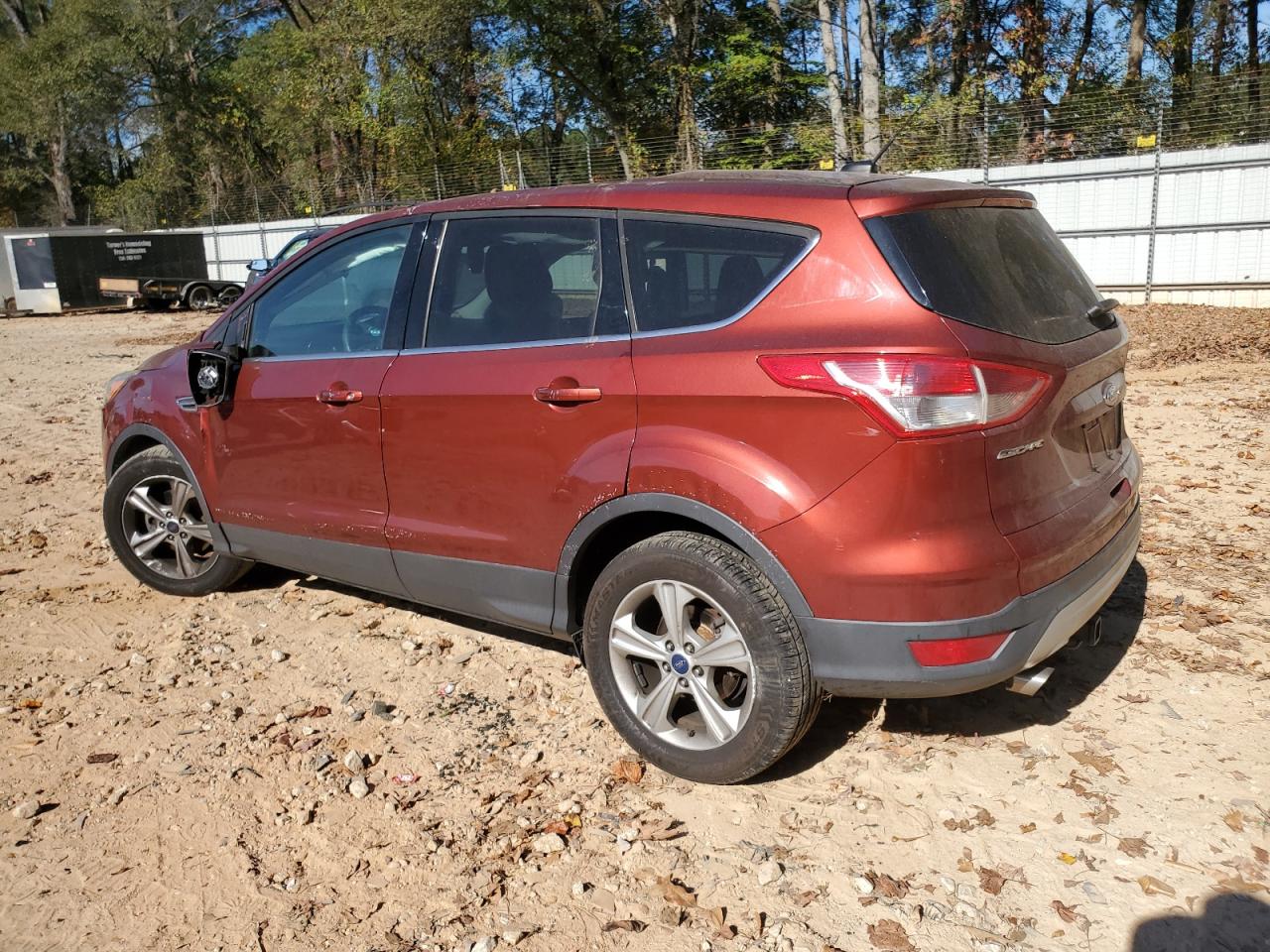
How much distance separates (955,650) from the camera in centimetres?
289

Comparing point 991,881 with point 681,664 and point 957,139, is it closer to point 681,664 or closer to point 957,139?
point 681,664

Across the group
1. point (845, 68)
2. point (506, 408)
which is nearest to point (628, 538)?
point (506, 408)

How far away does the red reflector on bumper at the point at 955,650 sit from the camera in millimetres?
2889

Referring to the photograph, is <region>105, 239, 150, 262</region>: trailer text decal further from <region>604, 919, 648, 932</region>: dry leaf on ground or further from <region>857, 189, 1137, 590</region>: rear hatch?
<region>604, 919, 648, 932</region>: dry leaf on ground

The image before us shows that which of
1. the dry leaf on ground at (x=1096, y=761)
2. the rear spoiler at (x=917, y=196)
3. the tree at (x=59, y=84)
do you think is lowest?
the dry leaf on ground at (x=1096, y=761)

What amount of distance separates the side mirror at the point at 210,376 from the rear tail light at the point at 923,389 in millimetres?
2780

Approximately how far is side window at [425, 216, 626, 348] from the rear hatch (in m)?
0.96

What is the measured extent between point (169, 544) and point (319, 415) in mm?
1554

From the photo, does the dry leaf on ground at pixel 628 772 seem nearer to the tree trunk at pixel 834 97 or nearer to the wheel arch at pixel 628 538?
the wheel arch at pixel 628 538

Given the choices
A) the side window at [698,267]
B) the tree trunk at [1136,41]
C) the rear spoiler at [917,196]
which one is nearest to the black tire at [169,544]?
the side window at [698,267]

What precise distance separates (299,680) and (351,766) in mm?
818

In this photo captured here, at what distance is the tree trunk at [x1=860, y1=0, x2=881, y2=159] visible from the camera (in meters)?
19.2

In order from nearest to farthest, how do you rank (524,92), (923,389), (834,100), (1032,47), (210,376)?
(923,389) → (210,376) → (834,100) → (1032,47) → (524,92)

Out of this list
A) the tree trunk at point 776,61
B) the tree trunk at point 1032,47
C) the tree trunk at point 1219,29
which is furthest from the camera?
the tree trunk at point 776,61
